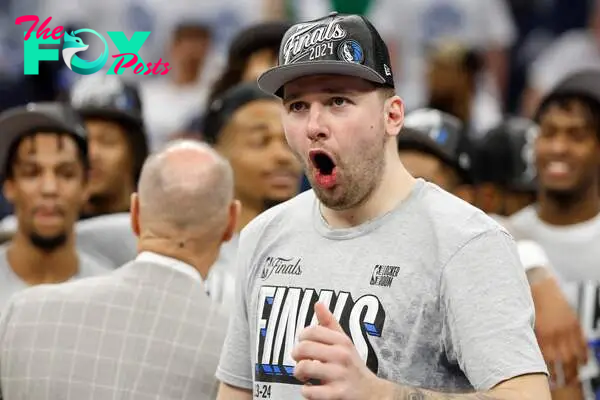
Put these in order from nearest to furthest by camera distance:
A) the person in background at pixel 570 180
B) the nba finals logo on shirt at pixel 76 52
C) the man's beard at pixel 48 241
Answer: the man's beard at pixel 48 241, the person in background at pixel 570 180, the nba finals logo on shirt at pixel 76 52

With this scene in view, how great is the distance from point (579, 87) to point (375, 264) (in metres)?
3.53

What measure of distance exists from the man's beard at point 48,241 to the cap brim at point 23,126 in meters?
0.37

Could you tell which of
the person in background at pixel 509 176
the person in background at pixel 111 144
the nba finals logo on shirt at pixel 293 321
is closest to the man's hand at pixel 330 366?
the nba finals logo on shirt at pixel 293 321

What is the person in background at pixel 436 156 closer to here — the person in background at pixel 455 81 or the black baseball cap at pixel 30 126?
the black baseball cap at pixel 30 126

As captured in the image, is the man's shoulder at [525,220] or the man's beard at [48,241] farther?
the man's shoulder at [525,220]

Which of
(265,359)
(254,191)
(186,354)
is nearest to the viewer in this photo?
(265,359)

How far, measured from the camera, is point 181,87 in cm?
1090

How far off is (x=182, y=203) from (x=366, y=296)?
1.29m

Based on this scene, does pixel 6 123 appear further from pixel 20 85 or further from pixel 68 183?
pixel 20 85

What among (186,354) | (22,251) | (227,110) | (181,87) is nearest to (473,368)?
(186,354)

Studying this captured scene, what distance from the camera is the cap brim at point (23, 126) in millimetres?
6582

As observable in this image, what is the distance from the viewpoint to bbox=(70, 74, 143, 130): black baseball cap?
7.80 m

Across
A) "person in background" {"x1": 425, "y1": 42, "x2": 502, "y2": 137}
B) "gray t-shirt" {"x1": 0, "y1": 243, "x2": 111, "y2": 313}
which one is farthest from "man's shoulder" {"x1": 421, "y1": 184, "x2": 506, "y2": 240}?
"person in background" {"x1": 425, "y1": 42, "x2": 502, "y2": 137}

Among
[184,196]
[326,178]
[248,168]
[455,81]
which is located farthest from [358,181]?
[455,81]
